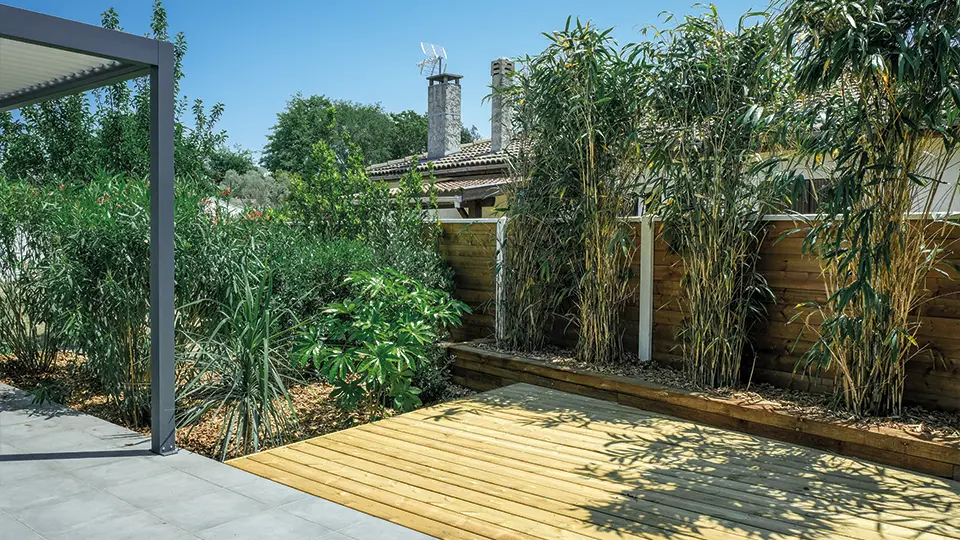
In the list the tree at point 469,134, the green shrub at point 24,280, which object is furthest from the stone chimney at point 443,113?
the tree at point 469,134

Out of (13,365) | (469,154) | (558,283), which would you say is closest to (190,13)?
(469,154)

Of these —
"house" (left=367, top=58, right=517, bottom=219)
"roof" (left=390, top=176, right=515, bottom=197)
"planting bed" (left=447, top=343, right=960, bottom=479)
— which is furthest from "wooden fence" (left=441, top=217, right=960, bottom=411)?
"roof" (left=390, top=176, right=515, bottom=197)

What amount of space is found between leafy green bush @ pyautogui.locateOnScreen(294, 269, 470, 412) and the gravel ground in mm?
1133

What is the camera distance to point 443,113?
50.1 feet

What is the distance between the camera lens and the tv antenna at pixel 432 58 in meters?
15.1

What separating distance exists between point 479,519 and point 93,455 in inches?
85.6

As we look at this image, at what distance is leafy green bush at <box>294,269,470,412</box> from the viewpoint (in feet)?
15.1

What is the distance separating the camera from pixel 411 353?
191 inches

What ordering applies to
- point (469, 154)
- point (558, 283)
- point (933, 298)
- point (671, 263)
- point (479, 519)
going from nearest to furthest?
point (479, 519), point (933, 298), point (671, 263), point (558, 283), point (469, 154)

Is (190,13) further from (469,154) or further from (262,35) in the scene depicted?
(469,154)

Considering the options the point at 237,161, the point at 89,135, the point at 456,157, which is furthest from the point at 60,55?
the point at 237,161

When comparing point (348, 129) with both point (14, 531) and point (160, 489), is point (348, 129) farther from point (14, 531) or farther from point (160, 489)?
point (14, 531)

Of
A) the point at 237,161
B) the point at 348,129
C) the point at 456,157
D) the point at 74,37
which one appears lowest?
the point at 74,37

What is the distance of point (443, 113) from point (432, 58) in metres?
1.23
